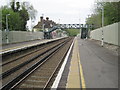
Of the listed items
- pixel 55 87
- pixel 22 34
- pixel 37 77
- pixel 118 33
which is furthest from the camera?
pixel 22 34

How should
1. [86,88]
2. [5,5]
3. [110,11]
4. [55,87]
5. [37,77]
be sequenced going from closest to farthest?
[86,88], [55,87], [37,77], [110,11], [5,5]

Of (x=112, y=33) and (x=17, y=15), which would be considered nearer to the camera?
(x=112, y=33)

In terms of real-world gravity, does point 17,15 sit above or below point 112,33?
above

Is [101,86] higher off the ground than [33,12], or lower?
lower

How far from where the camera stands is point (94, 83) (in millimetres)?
9070

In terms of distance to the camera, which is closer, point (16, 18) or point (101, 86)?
point (101, 86)

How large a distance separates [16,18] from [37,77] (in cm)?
6000

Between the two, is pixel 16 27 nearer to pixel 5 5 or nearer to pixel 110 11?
pixel 5 5

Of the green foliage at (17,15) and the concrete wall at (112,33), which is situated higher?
the green foliage at (17,15)

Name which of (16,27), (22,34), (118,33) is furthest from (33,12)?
(118,33)

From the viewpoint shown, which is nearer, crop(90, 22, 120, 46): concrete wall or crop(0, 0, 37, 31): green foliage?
crop(90, 22, 120, 46): concrete wall

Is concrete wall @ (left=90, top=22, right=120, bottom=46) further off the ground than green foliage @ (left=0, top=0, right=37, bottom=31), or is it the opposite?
green foliage @ (left=0, top=0, right=37, bottom=31)

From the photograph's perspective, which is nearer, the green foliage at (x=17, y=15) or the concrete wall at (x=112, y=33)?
the concrete wall at (x=112, y=33)

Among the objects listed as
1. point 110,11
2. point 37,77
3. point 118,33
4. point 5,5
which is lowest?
point 37,77
